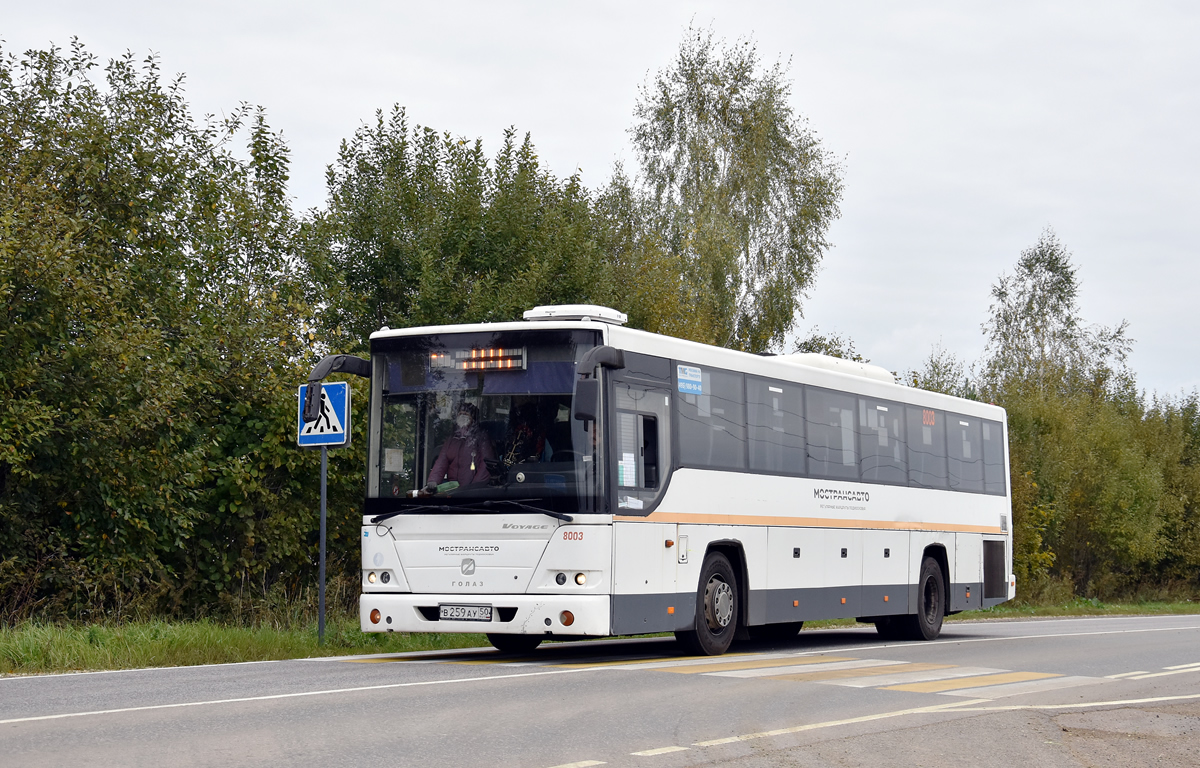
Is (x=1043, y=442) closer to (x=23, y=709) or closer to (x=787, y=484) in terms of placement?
(x=787, y=484)

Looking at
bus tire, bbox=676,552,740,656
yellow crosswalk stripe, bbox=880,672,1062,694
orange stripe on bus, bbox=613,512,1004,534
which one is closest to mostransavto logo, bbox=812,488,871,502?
orange stripe on bus, bbox=613,512,1004,534

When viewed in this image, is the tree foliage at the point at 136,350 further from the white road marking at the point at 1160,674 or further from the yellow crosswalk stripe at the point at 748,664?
the white road marking at the point at 1160,674

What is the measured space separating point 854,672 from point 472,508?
162 inches

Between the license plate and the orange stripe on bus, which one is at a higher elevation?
the orange stripe on bus

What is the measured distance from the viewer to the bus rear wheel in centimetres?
2020

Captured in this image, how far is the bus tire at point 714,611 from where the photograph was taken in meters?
15.3

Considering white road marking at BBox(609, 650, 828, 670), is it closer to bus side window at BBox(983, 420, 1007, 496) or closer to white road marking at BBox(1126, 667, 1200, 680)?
white road marking at BBox(1126, 667, 1200, 680)

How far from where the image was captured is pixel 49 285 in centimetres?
1633

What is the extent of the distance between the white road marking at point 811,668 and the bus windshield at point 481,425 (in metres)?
2.12

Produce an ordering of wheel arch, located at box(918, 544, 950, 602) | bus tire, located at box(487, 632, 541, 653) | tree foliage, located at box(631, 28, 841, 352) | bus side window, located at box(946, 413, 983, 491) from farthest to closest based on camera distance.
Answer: tree foliage, located at box(631, 28, 841, 352) < bus side window, located at box(946, 413, 983, 491) < wheel arch, located at box(918, 544, 950, 602) < bus tire, located at box(487, 632, 541, 653)

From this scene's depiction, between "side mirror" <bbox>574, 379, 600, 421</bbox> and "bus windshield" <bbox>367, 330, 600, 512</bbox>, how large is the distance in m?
0.79

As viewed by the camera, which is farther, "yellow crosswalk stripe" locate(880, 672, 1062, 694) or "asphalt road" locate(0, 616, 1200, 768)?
"yellow crosswalk stripe" locate(880, 672, 1062, 694)

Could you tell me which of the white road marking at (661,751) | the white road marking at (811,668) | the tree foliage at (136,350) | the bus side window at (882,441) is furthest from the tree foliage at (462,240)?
the white road marking at (661,751)

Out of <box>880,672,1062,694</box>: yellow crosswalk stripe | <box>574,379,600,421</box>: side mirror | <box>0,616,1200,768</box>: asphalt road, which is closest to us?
<box>0,616,1200,768</box>: asphalt road
